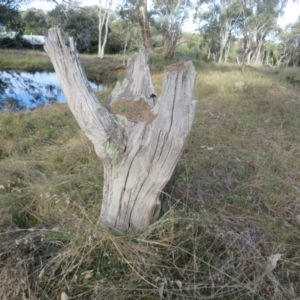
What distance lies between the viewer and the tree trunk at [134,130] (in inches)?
60.7

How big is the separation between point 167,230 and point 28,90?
10.2 m

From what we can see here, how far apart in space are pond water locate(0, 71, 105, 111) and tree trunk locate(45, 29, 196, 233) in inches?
239

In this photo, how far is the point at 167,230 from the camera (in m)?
1.77

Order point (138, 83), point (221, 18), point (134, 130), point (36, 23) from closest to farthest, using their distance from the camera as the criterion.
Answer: point (134, 130) → point (138, 83) → point (221, 18) → point (36, 23)

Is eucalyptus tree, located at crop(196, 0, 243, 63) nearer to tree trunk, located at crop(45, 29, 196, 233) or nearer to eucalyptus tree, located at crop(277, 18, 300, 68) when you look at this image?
eucalyptus tree, located at crop(277, 18, 300, 68)

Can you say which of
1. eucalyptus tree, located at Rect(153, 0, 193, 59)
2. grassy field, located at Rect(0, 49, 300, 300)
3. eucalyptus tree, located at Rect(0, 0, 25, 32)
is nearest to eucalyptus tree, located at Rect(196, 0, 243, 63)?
eucalyptus tree, located at Rect(153, 0, 193, 59)

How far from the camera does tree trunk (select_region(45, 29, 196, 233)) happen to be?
1.54 metres

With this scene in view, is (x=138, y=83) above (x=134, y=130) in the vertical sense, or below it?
above

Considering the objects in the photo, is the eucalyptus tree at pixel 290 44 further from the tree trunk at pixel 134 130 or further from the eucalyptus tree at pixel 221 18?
the tree trunk at pixel 134 130

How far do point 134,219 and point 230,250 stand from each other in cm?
66

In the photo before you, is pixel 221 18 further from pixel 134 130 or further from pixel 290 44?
pixel 134 130

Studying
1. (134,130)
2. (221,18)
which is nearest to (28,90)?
(134,130)

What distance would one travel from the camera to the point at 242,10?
67.5ft

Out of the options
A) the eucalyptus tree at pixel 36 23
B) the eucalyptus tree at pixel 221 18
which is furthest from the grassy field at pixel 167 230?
the eucalyptus tree at pixel 36 23
